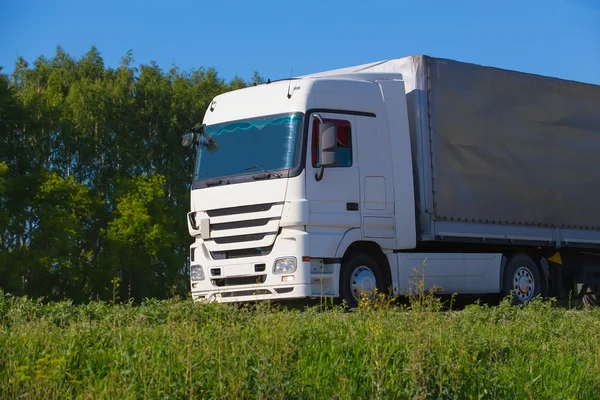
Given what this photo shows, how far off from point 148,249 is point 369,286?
4896 cm

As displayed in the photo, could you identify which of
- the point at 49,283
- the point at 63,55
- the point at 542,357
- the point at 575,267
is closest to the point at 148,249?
the point at 49,283

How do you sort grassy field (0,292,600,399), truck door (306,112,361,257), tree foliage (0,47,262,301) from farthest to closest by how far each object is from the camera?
tree foliage (0,47,262,301)
truck door (306,112,361,257)
grassy field (0,292,600,399)

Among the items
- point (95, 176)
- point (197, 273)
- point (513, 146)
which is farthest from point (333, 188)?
point (95, 176)

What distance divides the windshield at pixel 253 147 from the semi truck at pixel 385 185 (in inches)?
0.9

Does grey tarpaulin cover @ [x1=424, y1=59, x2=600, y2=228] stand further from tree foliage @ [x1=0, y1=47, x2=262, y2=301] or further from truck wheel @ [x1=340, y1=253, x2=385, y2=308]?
tree foliage @ [x1=0, y1=47, x2=262, y2=301]

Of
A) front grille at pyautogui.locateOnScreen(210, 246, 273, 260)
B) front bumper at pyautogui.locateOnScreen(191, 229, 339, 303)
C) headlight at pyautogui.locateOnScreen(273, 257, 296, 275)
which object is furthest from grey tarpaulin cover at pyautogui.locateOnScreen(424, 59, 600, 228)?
front grille at pyautogui.locateOnScreen(210, 246, 273, 260)

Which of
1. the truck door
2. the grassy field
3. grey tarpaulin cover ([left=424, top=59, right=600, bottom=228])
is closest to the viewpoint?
the grassy field

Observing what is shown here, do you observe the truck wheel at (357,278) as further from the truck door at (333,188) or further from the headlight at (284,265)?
the headlight at (284,265)

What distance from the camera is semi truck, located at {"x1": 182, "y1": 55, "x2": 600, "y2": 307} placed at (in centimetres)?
1400

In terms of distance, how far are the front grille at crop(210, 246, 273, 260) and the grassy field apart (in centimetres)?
333

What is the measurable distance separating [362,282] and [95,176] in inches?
2137

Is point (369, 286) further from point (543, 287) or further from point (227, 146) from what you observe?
point (543, 287)

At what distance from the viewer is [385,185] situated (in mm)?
14820

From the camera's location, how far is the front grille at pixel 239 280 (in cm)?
1410
